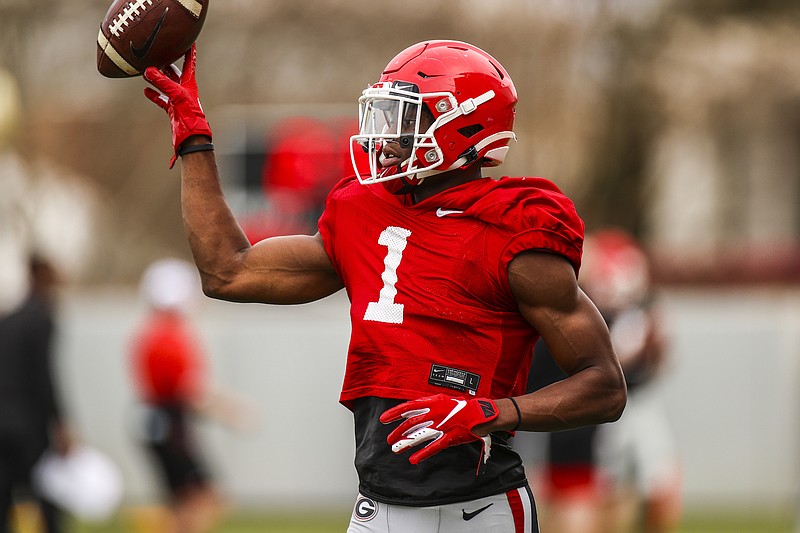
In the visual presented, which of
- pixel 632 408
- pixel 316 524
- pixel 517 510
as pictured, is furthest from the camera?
pixel 316 524

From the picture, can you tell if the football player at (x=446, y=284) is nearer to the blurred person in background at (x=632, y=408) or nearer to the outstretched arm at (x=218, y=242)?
the outstretched arm at (x=218, y=242)

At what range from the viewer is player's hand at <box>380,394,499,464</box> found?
3.27 meters

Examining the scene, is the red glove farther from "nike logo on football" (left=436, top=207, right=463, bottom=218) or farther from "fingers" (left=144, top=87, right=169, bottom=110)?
"nike logo on football" (left=436, top=207, right=463, bottom=218)

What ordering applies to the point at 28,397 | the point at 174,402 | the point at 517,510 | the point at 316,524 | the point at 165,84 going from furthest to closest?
the point at 316,524
the point at 174,402
the point at 28,397
the point at 165,84
the point at 517,510

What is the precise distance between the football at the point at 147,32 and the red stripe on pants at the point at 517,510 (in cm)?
151

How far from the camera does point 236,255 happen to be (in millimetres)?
3758

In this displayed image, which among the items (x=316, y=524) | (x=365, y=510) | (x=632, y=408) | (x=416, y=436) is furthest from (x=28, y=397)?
(x=416, y=436)

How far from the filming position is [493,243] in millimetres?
3455

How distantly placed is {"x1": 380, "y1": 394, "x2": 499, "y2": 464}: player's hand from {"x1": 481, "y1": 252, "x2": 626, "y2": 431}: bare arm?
0.12m

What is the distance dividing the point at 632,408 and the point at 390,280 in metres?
4.98

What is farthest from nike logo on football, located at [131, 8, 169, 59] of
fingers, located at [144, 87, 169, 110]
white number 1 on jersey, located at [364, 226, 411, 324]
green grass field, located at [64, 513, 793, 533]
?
green grass field, located at [64, 513, 793, 533]

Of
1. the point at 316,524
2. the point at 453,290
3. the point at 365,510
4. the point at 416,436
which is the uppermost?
the point at 453,290

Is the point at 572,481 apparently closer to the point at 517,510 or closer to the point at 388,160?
the point at 517,510

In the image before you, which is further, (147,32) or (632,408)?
(632,408)
